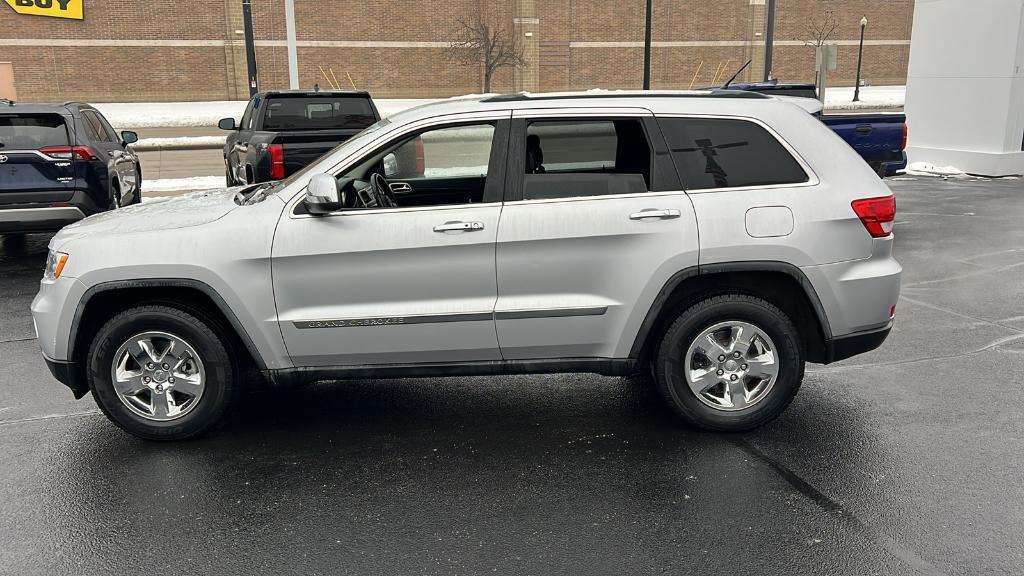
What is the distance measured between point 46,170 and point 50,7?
1595 inches

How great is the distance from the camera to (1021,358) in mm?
6250

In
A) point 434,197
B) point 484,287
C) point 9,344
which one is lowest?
point 9,344

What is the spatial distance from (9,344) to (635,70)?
165 ft

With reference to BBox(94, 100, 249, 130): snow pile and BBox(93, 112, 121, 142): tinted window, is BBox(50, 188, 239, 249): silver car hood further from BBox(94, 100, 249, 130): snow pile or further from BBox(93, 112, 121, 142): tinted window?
BBox(94, 100, 249, 130): snow pile

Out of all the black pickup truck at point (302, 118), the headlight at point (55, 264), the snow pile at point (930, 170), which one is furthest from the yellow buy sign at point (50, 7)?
the headlight at point (55, 264)

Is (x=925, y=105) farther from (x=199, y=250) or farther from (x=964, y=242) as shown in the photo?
(x=199, y=250)

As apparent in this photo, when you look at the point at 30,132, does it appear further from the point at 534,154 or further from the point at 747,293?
the point at 747,293

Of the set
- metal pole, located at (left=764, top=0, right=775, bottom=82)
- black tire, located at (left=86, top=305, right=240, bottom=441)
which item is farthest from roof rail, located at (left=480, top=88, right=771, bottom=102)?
metal pole, located at (left=764, top=0, right=775, bottom=82)

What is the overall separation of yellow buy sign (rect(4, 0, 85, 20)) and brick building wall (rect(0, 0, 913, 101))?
387 millimetres

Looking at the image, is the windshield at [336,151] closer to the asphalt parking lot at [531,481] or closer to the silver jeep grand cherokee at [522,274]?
the silver jeep grand cherokee at [522,274]

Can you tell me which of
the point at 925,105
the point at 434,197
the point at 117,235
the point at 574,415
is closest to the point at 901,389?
the point at 574,415

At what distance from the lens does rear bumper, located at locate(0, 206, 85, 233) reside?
9.33m

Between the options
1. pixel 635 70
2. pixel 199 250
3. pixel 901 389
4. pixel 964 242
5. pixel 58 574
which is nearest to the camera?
pixel 58 574

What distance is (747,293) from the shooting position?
4.90 metres
